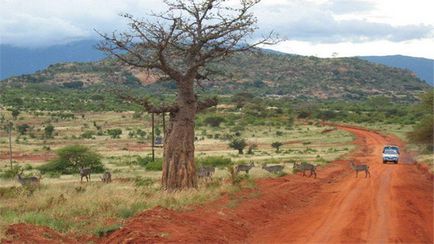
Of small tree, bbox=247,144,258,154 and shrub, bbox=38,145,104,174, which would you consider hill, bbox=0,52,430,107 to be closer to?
small tree, bbox=247,144,258,154

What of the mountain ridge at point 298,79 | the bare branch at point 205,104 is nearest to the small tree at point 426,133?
the bare branch at point 205,104

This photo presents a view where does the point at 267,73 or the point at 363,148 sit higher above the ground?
the point at 267,73

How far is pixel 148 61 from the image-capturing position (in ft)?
65.6

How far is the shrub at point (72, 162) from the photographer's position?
128 feet

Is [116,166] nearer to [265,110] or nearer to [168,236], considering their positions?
[168,236]

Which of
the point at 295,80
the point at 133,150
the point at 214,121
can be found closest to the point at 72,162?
the point at 133,150

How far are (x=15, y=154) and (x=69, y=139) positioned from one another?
13040 mm

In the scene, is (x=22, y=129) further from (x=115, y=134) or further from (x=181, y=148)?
(x=181, y=148)

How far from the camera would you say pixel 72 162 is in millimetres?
40031

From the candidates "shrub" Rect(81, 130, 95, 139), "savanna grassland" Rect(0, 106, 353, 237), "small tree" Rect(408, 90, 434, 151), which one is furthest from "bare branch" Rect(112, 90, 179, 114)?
"shrub" Rect(81, 130, 95, 139)

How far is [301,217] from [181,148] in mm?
5401

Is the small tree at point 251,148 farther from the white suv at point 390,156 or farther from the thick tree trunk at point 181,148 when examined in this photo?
the thick tree trunk at point 181,148

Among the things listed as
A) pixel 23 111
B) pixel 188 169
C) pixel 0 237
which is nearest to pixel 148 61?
pixel 188 169

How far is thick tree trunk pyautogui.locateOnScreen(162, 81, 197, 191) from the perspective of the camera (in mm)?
20062
